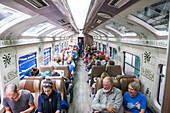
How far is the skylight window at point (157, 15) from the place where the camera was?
1.90 meters

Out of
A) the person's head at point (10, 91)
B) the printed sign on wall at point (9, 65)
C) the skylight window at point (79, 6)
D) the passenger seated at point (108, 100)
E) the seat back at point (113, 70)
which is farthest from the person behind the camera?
the seat back at point (113, 70)

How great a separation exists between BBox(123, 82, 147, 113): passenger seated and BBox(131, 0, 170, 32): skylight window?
1.42 m

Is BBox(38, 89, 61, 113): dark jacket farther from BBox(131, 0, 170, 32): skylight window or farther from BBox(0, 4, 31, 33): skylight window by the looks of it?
BBox(131, 0, 170, 32): skylight window

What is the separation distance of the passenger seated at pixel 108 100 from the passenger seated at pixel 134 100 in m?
0.20

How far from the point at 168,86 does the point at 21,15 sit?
313cm

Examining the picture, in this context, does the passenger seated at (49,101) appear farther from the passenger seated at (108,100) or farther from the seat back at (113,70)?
the seat back at (113,70)

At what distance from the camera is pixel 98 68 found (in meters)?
4.50

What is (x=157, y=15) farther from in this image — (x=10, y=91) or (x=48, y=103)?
(x=10, y=91)

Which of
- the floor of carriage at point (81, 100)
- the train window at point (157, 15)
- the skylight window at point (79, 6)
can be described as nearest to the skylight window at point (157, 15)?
the train window at point (157, 15)

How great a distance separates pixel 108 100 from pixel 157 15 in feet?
6.62

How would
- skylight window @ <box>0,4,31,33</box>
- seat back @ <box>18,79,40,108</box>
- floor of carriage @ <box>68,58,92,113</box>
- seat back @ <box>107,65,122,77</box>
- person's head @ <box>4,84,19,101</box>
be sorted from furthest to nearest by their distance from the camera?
1. seat back @ <box>107,65,122,77</box>
2. floor of carriage @ <box>68,58,92,113</box>
3. seat back @ <box>18,79,40,108</box>
4. skylight window @ <box>0,4,31,33</box>
5. person's head @ <box>4,84,19,101</box>

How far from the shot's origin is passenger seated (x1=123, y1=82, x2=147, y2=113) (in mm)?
2125

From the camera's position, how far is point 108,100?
7.18 feet

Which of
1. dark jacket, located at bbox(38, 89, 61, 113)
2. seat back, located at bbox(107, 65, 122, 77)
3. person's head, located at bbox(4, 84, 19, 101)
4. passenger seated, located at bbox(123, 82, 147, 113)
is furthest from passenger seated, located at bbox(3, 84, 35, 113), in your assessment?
seat back, located at bbox(107, 65, 122, 77)
